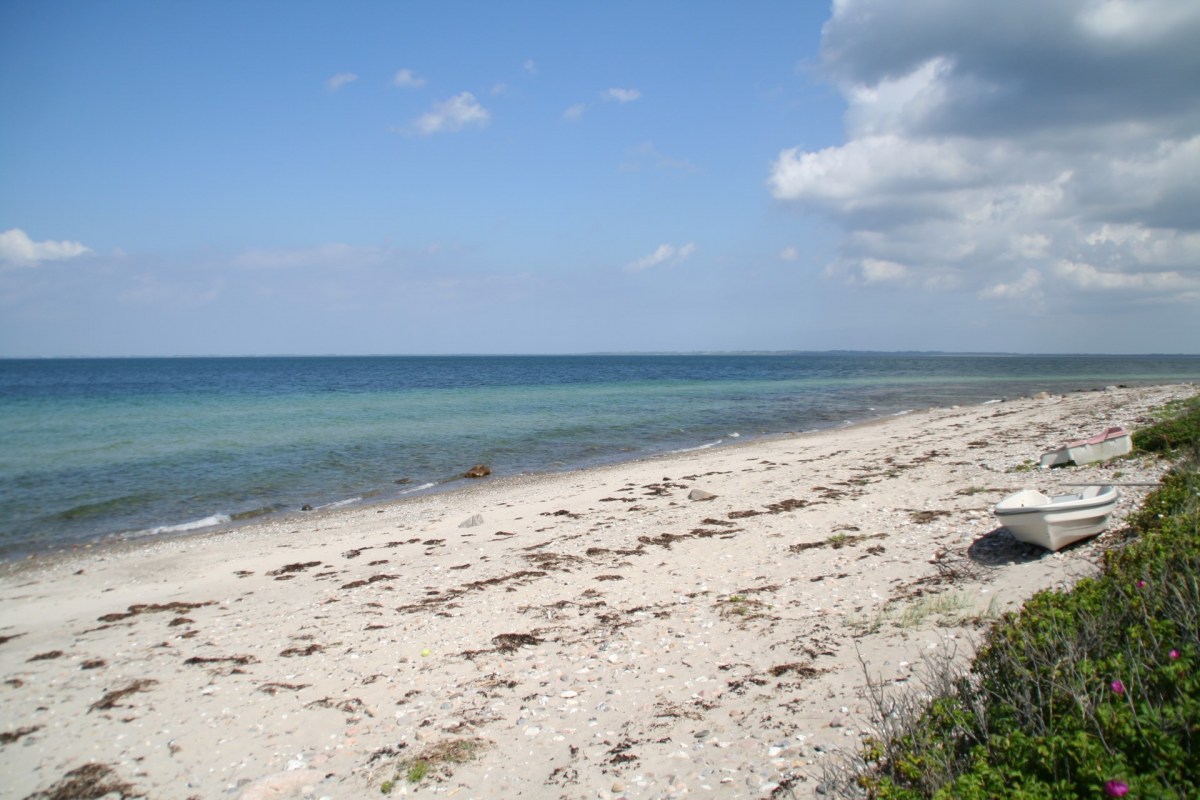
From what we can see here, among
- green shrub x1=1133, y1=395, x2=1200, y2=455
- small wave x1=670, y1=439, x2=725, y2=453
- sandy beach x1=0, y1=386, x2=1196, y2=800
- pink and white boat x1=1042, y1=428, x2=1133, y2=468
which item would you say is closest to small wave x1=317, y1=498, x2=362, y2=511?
sandy beach x1=0, y1=386, x2=1196, y2=800

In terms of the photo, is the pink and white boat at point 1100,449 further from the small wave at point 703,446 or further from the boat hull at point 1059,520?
the small wave at point 703,446

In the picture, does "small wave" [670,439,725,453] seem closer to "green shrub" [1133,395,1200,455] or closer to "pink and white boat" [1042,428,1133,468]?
"pink and white boat" [1042,428,1133,468]

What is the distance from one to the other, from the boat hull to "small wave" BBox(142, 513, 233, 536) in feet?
61.6

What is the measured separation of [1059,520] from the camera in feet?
29.3

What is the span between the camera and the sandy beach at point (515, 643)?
5957mm

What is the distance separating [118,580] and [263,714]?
8.64 meters

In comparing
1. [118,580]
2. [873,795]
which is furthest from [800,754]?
[118,580]

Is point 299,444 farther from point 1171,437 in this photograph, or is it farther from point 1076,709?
point 1076,709

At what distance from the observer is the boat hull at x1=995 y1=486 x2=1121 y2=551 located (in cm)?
888

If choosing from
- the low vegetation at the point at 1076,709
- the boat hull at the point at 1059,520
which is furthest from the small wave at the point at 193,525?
the boat hull at the point at 1059,520

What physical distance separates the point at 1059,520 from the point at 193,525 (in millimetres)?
19757

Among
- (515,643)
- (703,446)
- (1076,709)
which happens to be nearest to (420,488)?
(703,446)

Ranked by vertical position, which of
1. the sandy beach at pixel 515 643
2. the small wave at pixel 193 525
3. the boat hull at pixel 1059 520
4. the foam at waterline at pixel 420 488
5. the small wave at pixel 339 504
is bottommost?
the small wave at pixel 193 525

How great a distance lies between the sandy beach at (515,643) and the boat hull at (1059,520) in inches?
9.7
